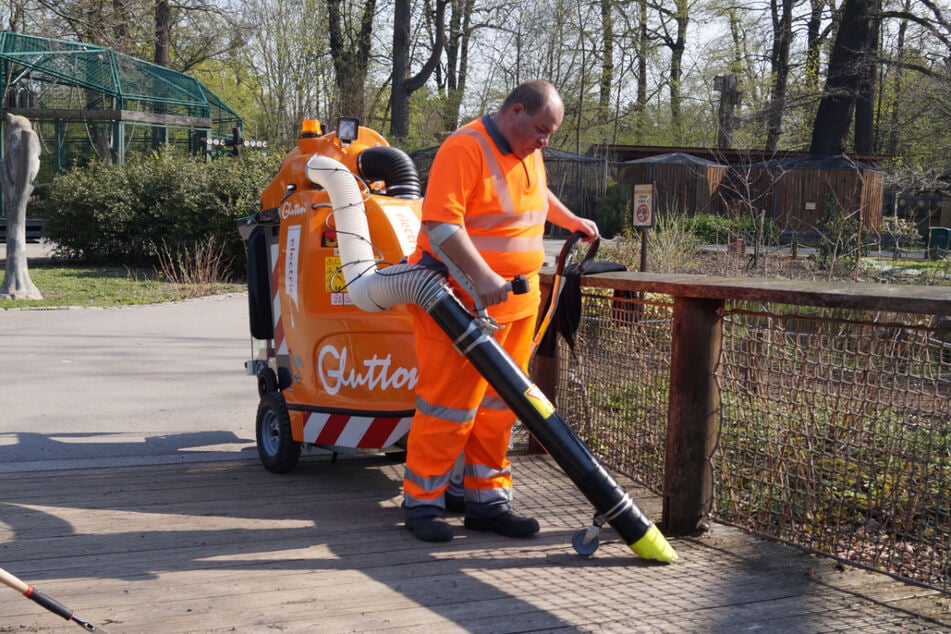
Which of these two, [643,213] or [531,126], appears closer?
[531,126]

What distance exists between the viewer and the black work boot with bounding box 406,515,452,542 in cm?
397

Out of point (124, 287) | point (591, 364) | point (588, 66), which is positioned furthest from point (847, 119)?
point (591, 364)

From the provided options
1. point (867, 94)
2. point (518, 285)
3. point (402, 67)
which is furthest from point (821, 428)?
point (867, 94)

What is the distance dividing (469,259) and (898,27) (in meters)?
32.6

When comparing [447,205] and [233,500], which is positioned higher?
[447,205]

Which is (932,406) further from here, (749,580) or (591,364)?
(591,364)

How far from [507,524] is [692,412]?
2.88 ft

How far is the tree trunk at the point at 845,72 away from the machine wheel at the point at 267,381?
23.0 meters

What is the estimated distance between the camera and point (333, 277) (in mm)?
4871

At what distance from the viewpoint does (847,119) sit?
3247 cm

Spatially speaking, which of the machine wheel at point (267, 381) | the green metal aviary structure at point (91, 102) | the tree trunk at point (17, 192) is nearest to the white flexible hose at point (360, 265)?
the machine wheel at point (267, 381)

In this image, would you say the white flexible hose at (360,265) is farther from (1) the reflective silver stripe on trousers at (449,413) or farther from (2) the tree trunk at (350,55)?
(2) the tree trunk at (350,55)

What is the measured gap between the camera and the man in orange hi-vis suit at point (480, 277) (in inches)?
150

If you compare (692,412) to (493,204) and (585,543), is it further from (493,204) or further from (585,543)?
(493,204)
